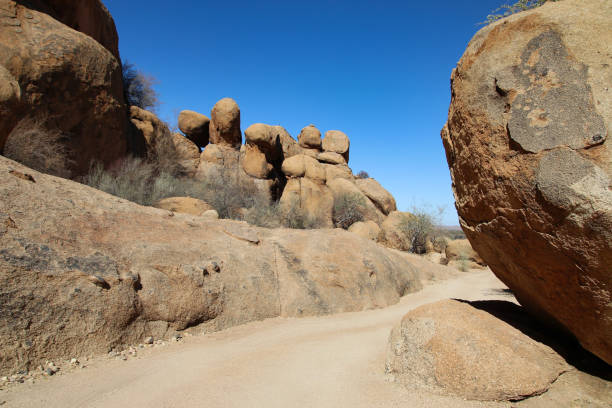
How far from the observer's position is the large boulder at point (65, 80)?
7.62 metres

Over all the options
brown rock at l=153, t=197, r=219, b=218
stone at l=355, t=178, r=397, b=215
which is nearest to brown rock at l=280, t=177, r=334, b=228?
stone at l=355, t=178, r=397, b=215

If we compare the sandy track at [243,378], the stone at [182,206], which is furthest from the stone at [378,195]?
the sandy track at [243,378]

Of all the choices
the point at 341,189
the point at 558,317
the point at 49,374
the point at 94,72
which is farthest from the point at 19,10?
the point at 341,189

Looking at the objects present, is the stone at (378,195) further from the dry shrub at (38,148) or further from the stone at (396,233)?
the dry shrub at (38,148)

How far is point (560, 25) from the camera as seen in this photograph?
6.88 ft

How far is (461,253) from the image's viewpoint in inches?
553

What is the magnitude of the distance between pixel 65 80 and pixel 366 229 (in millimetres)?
11513

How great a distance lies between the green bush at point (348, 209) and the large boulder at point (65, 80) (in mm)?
9229

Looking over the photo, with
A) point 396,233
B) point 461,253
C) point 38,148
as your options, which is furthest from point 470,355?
point 396,233

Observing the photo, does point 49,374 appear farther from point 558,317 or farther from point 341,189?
point 341,189

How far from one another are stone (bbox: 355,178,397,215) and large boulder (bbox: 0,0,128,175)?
11714mm

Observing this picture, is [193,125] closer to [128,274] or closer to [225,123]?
[225,123]

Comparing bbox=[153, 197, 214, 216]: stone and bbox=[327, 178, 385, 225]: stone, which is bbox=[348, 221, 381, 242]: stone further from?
bbox=[153, 197, 214, 216]: stone

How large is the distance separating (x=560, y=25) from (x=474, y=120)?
0.68m
